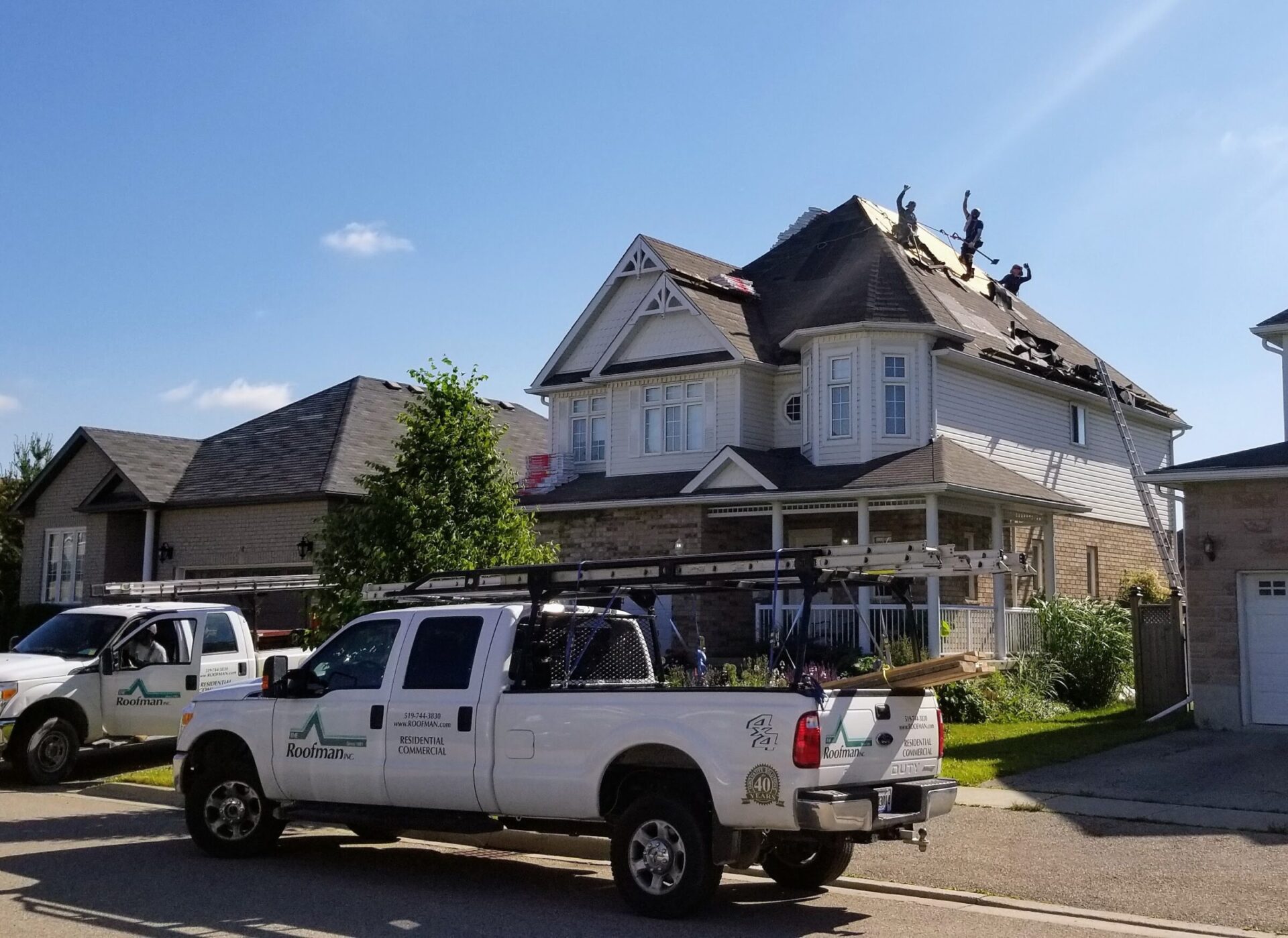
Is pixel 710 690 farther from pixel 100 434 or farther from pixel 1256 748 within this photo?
pixel 100 434

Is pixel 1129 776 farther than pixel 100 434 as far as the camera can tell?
No

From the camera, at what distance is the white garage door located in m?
17.0

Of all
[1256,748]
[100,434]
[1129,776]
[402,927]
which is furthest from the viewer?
[100,434]

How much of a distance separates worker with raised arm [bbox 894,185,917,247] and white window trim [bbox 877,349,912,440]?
17.8ft

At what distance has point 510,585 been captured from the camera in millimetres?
9688

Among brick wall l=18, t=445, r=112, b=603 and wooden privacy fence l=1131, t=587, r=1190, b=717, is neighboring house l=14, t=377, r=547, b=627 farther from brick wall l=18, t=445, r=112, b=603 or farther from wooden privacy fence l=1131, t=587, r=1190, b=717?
wooden privacy fence l=1131, t=587, r=1190, b=717

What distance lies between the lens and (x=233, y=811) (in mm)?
10195

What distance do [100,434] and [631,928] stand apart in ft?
88.6

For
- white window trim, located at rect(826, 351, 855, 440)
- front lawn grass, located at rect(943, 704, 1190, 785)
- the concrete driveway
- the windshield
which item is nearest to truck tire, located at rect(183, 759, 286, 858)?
the windshield

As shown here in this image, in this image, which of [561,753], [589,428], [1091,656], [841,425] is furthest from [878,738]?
[589,428]

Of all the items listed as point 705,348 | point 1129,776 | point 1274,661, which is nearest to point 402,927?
point 1129,776

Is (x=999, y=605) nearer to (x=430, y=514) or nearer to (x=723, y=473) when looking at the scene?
(x=723, y=473)

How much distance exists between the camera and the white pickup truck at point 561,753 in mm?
7867

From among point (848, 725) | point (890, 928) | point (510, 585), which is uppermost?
point (510, 585)
